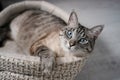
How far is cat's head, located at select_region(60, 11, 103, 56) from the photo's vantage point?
53.7 inches

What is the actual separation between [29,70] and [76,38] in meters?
0.32

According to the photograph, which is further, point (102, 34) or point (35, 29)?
point (102, 34)

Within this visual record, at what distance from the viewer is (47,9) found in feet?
6.48

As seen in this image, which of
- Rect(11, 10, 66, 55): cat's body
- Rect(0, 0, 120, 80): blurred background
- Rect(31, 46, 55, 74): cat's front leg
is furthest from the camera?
Rect(0, 0, 120, 80): blurred background

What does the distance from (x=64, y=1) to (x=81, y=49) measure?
132cm

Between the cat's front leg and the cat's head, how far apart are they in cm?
9

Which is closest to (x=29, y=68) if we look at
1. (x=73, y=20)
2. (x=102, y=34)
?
(x=73, y=20)

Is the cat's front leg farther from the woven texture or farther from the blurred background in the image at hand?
the blurred background

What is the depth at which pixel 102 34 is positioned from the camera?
2.25 m

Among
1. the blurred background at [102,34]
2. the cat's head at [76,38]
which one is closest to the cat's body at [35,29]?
the cat's head at [76,38]

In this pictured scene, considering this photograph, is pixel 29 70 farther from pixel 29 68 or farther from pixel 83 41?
pixel 83 41

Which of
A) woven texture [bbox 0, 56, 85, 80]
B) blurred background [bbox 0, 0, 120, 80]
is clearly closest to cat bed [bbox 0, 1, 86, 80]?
woven texture [bbox 0, 56, 85, 80]

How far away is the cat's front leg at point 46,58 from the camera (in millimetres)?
1342

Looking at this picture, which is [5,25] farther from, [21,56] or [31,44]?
[21,56]
